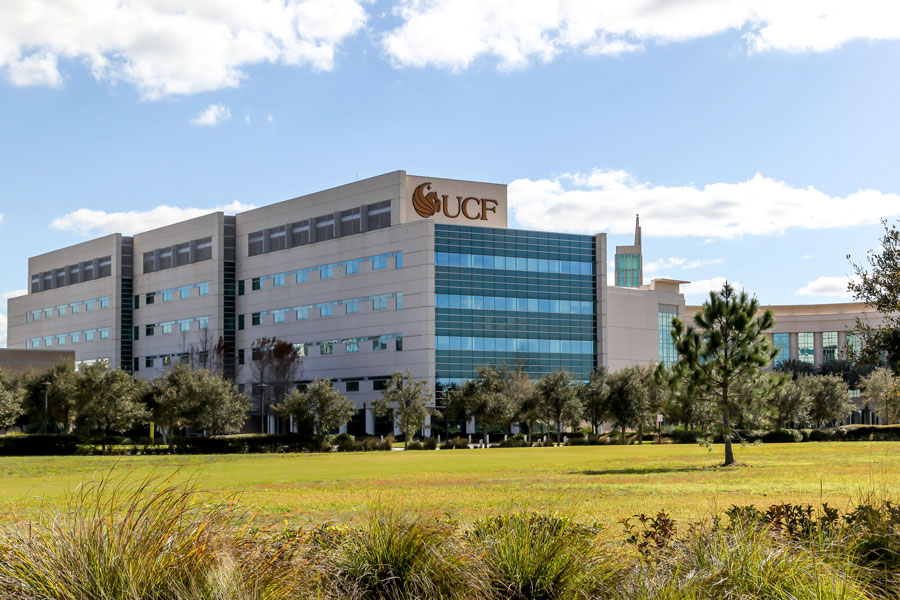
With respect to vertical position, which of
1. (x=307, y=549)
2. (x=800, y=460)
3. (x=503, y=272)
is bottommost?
(x=800, y=460)

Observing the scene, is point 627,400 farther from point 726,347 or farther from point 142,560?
point 142,560

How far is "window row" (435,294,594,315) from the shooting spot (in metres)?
104

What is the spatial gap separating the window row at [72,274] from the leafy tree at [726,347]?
364 feet

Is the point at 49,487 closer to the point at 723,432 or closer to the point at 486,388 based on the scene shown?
the point at 723,432

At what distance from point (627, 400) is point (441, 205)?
3088 cm

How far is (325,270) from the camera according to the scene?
113062 millimetres

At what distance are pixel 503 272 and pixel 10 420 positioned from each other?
51.4 m

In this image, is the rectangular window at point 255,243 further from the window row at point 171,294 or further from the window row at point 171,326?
the window row at point 171,326

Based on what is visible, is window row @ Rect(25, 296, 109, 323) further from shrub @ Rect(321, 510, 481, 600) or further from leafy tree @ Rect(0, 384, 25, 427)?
shrub @ Rect(321, 510, 481, 600)

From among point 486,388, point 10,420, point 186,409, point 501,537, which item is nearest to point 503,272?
point 486,388

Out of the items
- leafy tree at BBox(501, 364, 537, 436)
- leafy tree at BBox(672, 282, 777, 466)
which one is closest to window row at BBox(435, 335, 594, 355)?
leafy tree at BBox(501, 364, 537, 436)

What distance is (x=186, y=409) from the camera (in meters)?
73.1

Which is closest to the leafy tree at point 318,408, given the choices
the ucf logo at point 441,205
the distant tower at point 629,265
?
the ucf logo at point 441,205

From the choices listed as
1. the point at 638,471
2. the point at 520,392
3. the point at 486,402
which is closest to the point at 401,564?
the point at 638,471
